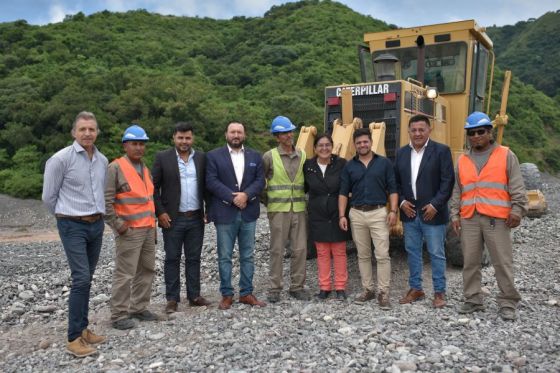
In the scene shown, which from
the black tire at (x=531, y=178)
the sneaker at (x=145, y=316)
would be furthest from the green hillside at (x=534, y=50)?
the sneaker at (x=145, y=316)

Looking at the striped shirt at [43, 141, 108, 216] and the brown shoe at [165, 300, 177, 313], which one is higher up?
the striped shirt at [43, 141, 108, 216]

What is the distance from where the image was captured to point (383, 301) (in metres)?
5.32

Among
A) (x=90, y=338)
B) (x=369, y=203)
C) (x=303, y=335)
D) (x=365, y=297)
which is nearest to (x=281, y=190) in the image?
(x=369, y=203)

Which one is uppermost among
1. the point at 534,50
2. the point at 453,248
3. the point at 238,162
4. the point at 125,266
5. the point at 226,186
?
the point at 534,50

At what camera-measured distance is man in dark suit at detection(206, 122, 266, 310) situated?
5.32 meters

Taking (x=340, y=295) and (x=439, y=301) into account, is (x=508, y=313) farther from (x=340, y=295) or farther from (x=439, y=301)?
A: (x=340, y=295)

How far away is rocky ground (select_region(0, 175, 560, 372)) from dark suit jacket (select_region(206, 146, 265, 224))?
0.92 m

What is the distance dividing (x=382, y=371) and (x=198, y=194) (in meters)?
2.52

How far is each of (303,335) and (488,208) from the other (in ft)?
6.62

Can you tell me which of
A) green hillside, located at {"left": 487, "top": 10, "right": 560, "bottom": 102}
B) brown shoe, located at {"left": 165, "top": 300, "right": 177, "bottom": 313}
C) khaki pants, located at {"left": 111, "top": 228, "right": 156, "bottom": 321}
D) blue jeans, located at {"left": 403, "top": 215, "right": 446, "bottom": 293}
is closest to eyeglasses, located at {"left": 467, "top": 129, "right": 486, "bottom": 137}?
blue jeans, located at {"left": 403, "top": 215, "right": 446, "bottom": 293}

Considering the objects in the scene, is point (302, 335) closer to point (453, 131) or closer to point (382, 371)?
point (382, 371)

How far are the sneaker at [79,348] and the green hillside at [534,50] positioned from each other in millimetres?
54305

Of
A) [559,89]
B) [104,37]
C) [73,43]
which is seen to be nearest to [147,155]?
[73,43]

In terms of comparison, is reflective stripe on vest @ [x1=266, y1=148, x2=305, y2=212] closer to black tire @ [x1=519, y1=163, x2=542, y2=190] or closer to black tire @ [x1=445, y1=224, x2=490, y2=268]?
black tire @ [x1=445, y1=224, x2=490, y2=268]
